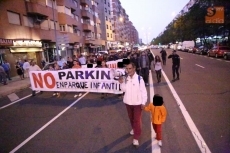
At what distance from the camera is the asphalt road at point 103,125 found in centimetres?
434

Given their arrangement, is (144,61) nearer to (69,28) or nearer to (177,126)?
(177,126)

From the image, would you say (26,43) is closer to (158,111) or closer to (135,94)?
(135,94)

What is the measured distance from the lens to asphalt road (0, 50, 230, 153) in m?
4.34

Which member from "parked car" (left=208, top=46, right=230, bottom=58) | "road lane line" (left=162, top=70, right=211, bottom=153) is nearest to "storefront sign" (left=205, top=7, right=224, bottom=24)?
"parked car" (left=208, top=46, right=230, bottom=58)

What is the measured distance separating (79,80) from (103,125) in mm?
4198

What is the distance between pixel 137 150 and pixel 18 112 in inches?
218

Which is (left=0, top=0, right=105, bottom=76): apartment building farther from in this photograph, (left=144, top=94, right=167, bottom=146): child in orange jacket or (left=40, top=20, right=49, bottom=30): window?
(left=144, top=94, right=167, bottom=146): child in orange jacket

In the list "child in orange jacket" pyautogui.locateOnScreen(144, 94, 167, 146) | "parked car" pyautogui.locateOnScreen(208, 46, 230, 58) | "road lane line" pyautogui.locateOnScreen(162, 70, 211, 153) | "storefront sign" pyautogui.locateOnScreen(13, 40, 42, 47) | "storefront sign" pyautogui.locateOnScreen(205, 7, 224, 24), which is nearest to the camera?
"road lane line" pyautogui.locateOnScreen(162, 70, 211, 153)

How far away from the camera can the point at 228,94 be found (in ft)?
25.6

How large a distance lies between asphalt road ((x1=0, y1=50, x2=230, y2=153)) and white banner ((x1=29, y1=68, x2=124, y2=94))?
60 centimetres

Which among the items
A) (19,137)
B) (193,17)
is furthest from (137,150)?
(193,17)

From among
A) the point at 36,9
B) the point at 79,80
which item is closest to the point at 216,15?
the point at 36,9

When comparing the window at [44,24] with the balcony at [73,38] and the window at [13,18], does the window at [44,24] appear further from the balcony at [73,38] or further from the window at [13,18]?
the balcony at [73,38]

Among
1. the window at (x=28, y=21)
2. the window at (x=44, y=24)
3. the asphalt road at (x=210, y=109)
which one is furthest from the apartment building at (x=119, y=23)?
the asphalt road at (x=210, y=109)
